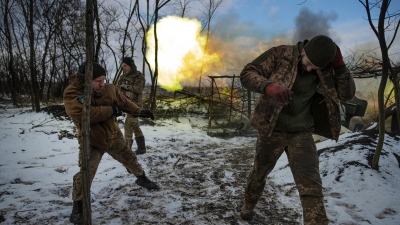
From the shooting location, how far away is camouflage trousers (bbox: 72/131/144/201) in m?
2.83

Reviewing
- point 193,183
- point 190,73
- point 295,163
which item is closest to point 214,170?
point 193,183

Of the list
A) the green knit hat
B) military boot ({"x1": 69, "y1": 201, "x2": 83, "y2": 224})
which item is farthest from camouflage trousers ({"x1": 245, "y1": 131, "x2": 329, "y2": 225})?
military boot ({"x1": 69, "y1": 201, "x2": 83, "y2": 224})

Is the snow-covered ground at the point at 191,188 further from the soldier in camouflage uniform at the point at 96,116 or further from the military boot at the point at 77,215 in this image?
the soldier in camouflage uniform at the point at 96,116

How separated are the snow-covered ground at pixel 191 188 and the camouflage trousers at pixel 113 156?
40 cm

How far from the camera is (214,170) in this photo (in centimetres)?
514

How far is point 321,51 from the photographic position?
7.03ft

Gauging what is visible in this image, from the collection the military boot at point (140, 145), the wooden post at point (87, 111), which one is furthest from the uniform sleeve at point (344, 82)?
the military boot at point (140, 145)

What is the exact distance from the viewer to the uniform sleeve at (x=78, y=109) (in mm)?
2629

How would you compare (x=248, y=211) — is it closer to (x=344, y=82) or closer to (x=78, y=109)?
(x=344, y=82)

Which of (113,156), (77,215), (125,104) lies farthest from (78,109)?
(77,215)

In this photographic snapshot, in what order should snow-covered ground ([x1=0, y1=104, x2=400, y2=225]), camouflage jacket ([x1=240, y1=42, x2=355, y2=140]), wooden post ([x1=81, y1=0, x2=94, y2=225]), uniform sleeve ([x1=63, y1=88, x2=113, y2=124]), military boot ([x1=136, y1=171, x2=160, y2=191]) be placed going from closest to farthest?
wooden post ([x1=81, y1=0, x2=94, y2=225])
camouflage jacket ([x1=240, y1=42, x2=355, y2=140])
uniform sleeve ([x1=63, y1=88, x2=113, y2=124])
snow-covered ground ([x1=0, y1=104, x2=400, y2=225])
military boot ([x1=136, y1=171, x2=160, y2=191])

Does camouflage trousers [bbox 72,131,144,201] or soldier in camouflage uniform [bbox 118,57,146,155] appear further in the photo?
soldier in camouflage uniform [bbox 118,57,146,155]

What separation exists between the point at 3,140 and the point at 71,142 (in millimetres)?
1758

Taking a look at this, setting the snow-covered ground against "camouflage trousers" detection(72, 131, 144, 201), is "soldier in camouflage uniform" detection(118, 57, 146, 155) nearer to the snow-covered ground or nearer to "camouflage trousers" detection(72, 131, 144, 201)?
the snow-covered ground
